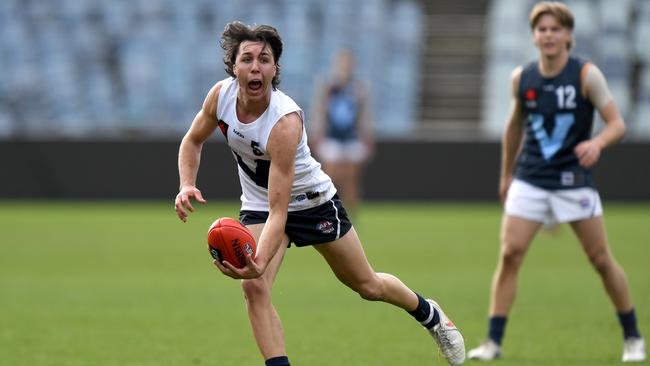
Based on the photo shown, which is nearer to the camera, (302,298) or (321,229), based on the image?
(321,229)

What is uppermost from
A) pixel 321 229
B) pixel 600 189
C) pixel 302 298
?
pixel 321 229

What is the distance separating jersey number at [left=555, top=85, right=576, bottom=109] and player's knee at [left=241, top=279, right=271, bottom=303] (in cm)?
275

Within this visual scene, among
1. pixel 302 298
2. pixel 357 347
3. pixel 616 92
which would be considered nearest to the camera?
pixel 357 347

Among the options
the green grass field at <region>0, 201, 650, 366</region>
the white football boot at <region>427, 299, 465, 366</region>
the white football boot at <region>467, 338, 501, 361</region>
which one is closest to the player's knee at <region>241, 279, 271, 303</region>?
the white football boot at <region>427, 299, 465, 366</region>

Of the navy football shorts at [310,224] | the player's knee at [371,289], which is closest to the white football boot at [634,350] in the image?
the player's knee at [371,289]

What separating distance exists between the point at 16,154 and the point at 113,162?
183 centimetres

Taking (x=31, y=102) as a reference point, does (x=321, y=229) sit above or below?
above

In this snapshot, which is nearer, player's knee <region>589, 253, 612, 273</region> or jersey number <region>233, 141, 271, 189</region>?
jersey number <region>233, 141, 271, 189</region>

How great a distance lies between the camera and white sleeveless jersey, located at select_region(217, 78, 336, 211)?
19.3 ft

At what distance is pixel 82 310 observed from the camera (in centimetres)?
1008

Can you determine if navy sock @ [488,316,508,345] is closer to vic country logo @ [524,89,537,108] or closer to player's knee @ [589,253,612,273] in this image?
player's knee @ [589,253,612,273]

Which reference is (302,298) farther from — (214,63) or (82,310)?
(214,63)

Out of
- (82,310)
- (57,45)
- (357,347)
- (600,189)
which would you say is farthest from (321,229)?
(57,45)

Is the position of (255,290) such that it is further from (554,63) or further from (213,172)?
(213,172)
